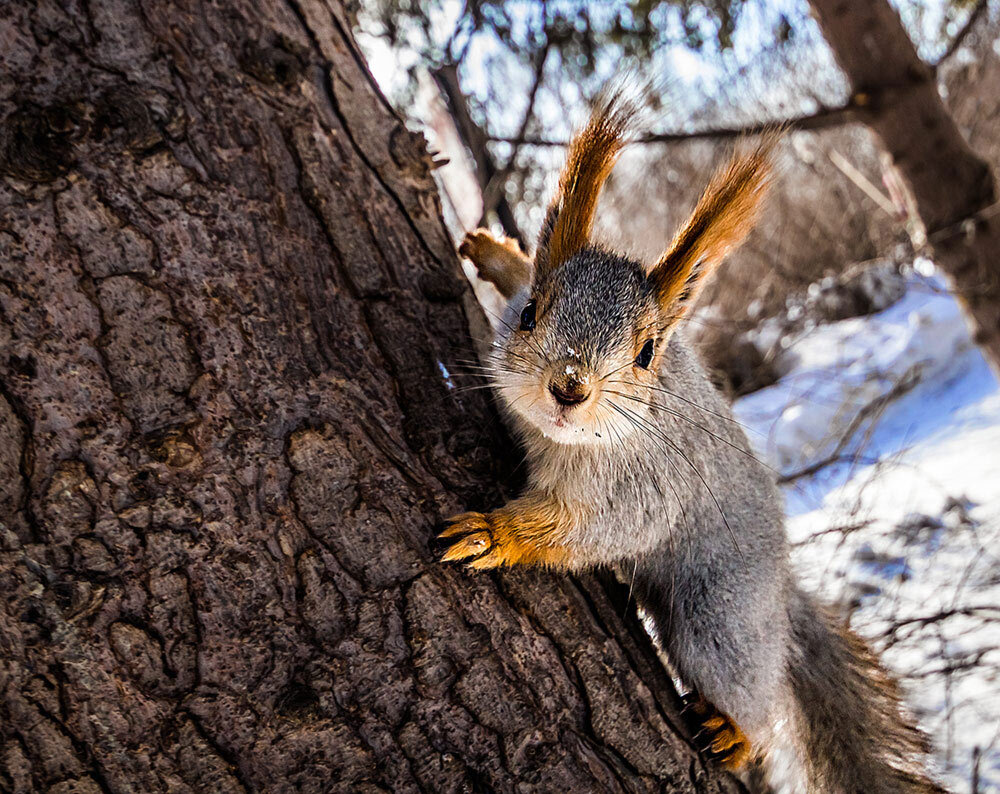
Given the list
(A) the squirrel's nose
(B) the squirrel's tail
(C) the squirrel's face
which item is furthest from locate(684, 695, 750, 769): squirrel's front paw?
(A) the squirrel's nose

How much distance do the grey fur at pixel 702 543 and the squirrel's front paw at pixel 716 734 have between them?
0.04 meters

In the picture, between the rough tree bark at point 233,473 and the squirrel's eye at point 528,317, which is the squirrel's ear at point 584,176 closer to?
the squirrel's eye at point 528,317

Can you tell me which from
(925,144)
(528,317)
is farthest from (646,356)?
(925,144)

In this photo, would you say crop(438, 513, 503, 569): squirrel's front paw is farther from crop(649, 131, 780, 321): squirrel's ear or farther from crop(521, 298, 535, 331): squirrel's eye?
crop(649, 131, 780, 321): squirrel's ear

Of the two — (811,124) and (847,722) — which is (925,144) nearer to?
(811,124)

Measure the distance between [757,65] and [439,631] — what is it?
26.1 ft

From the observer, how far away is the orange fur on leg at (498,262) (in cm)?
245

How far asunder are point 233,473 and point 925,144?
4.98 metres

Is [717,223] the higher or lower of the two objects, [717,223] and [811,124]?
the lower

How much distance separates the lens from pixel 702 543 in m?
2.20

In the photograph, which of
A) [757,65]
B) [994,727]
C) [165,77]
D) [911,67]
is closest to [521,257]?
[165,77]

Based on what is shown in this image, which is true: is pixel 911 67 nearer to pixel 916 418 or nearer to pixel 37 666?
pixel 916 418

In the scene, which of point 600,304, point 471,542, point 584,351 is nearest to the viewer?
point 471,542

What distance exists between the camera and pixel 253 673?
55.3 inches
